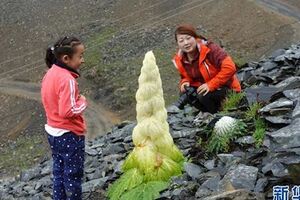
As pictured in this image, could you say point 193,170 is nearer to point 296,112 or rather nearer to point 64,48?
point 296,112

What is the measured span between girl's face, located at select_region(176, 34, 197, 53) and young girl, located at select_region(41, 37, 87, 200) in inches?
79.2

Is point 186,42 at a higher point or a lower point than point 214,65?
higher

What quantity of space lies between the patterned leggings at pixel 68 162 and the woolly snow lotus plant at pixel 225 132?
1.81m

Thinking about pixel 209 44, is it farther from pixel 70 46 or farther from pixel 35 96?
pixel 35 96

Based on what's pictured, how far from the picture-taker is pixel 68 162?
25.4 ft

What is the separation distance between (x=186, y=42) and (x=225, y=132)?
190 centimetres

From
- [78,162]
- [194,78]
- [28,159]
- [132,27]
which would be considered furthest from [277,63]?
[132,27]

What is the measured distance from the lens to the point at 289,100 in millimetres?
8055

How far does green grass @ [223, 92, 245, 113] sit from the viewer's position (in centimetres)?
967

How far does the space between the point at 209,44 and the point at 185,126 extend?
1.70m

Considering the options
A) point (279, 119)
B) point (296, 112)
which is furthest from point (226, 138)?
point (296, 112)

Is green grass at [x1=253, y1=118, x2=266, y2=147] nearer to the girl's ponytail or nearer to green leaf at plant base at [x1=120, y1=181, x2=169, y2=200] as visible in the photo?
green leaf at plant base at [x1=120, y1=181, x2=169, y2=200]

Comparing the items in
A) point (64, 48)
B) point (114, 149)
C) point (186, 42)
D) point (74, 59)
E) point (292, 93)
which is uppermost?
point (64, 48)

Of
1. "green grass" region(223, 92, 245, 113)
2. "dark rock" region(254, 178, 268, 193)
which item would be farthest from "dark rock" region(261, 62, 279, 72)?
"dark rock" region(254, 178, 268, 193)
